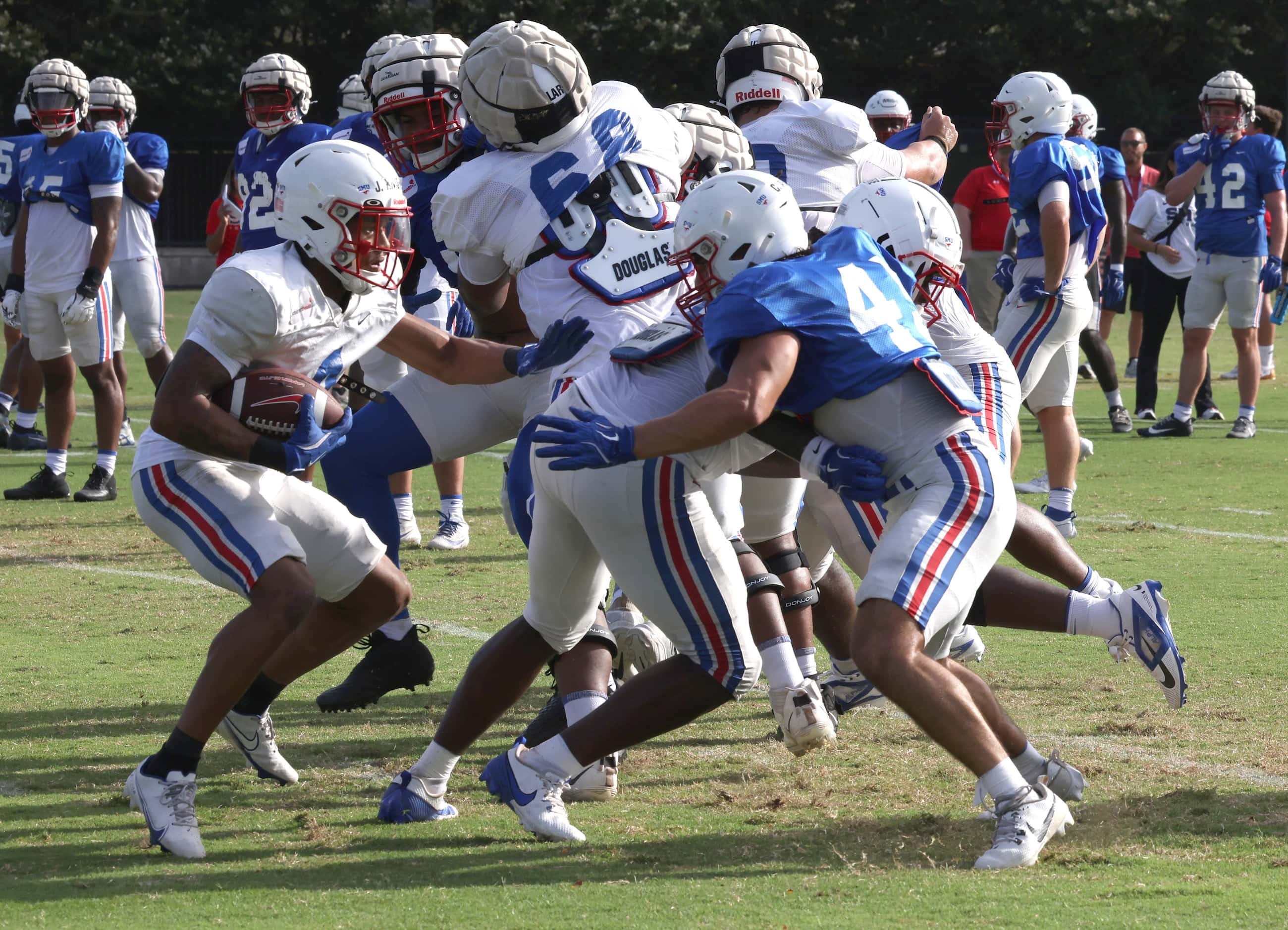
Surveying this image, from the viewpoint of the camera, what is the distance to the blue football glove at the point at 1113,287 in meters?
10.5

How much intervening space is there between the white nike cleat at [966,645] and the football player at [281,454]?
1.56m

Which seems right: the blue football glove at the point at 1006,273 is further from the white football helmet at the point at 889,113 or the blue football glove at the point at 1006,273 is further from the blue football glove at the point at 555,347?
the blue football glove at the point at 555,347

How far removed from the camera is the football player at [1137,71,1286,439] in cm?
1067

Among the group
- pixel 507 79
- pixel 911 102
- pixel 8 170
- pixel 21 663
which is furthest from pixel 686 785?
pixel 911 102

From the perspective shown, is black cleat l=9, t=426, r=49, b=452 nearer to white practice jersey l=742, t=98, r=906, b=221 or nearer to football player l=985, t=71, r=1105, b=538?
football player l=985, t=71, r=1105, b=538

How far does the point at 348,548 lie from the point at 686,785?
1044mm

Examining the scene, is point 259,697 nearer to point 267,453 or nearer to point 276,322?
point 267,453

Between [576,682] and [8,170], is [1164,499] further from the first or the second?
[8,170]

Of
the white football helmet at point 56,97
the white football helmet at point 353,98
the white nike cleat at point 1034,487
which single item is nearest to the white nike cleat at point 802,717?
the white nike cleat at point 1034,487

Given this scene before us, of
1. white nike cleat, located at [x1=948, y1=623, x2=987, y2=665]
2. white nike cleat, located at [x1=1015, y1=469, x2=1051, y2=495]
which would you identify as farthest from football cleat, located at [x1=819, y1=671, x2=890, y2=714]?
white nike cleat, located at [x1=1015, y1=469, x2=1051, y2=495]

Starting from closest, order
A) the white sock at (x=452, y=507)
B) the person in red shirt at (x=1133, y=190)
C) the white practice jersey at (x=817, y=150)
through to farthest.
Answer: the white practice jersey at (x=817, y=150), the white sock at (x=452, y=507), the person in red shirt at (x=1133, y=190)

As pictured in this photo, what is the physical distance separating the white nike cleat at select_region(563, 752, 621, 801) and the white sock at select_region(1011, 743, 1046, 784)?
3.17 feet

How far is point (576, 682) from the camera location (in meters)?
4.23

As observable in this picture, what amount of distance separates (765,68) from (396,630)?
228 cm
